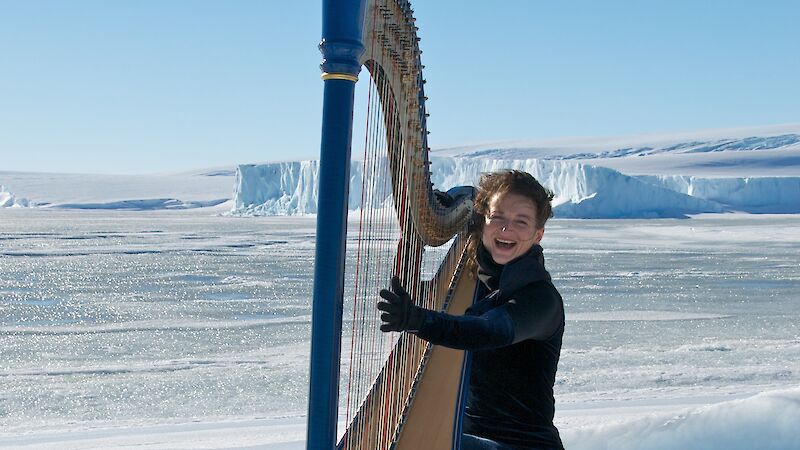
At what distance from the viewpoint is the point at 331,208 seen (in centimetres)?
121

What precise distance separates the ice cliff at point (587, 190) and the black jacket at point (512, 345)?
106 ft

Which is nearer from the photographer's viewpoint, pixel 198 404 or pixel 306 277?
pixel 198 404

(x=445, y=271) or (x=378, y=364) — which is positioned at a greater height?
(x=445, y=271)

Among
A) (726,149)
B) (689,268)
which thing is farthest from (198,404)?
(726,149)

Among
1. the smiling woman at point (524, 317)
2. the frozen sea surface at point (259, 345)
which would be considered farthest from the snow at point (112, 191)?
the smiling woman at point (524, 317)

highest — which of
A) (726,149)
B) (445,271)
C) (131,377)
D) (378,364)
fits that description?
(726,149)

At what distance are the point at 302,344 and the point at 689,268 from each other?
8.02m

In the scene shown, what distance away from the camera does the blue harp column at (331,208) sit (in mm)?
1207

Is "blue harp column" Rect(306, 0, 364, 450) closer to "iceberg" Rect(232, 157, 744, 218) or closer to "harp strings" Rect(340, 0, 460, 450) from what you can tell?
"harp strings" Rect(340, 0, 460, 450)

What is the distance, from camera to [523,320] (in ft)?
3.95

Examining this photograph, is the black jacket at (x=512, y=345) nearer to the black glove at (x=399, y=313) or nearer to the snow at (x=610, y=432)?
the black glove at (x=399, y=313)


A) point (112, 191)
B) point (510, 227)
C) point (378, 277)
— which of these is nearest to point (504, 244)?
point (510, 227)

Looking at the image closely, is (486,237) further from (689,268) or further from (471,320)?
(689,268)

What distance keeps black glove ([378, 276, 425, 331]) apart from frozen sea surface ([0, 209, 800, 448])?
2401 mm
